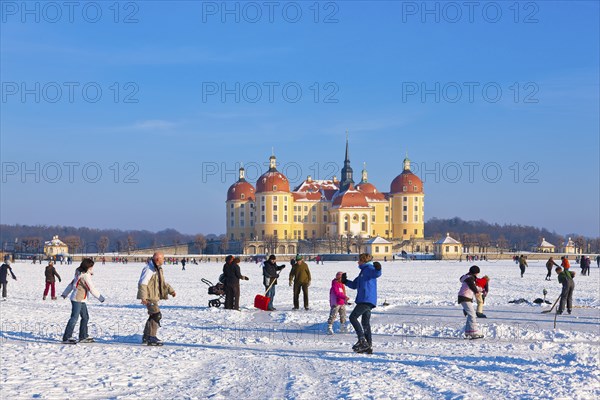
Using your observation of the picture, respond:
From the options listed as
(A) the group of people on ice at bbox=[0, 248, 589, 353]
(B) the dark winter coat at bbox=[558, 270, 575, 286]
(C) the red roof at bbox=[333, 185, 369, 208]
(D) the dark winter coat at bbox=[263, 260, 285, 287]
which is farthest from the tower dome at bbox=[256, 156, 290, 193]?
(A) the group of people on ice at bbox=[0, 248, 589, 353]

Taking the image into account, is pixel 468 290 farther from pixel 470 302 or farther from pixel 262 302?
pixel 262 302

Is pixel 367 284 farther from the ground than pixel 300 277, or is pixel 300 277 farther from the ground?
pixel 367 284

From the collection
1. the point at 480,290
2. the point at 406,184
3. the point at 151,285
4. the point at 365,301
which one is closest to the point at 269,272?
the point at 480,290

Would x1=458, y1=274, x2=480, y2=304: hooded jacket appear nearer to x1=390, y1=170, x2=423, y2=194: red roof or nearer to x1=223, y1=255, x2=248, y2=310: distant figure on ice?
x1=223, y1=255, x2=248, y2=310: distant figure on ice

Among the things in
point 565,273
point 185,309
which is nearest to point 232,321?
point 185,309

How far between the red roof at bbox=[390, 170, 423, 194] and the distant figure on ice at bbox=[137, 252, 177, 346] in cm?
10005

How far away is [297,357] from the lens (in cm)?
974

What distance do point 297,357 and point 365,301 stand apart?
44.4 inches

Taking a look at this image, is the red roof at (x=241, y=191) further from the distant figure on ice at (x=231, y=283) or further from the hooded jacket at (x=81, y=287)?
the hooded jacket at (x=81, y=287)

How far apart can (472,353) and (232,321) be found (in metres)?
5.46

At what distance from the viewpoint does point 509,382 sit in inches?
308

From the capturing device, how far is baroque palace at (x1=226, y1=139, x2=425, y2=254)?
105m

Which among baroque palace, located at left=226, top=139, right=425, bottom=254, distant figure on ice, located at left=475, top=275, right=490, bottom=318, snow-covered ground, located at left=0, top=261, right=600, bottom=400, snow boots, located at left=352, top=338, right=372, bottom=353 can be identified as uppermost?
baroque palace, located at left=226, top=139, right=425, bottom=254

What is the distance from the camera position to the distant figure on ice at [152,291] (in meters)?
10.5
